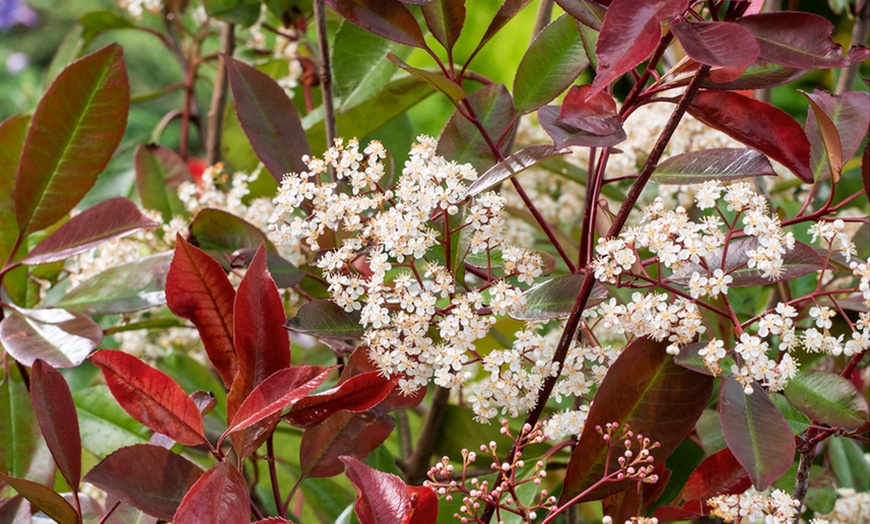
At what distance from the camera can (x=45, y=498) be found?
16.3 inches

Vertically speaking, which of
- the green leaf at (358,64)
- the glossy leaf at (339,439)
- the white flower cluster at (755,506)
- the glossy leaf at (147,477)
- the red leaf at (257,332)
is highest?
the green leaf at (358,64)

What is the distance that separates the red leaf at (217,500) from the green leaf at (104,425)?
29 cm

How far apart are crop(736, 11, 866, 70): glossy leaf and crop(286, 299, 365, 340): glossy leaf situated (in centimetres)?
22

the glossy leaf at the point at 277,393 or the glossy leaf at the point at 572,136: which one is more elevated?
the glossy leaf at the point at 572,136

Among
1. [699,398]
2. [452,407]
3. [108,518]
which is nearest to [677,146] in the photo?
[452,407]

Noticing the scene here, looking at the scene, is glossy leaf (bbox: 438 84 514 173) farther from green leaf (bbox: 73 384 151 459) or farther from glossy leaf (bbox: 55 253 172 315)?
green leaf (bbox: 73 384 151 459)

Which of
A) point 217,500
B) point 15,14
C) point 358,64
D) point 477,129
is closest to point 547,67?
point 477,129

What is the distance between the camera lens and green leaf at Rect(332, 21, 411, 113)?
2.00 ft

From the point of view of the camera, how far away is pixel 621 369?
1.41 ft

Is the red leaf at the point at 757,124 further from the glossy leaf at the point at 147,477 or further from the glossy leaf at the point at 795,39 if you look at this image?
the glossy leaf at the point at 147,477

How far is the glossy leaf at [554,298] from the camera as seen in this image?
1.43ft

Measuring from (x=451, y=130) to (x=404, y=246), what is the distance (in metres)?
0.09

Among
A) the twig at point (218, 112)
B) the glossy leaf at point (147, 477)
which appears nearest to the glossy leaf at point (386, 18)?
the glossy leaf at point (147, 477)

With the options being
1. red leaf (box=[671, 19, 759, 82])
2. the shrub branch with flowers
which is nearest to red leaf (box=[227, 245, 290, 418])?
the shrub branch with flowers
